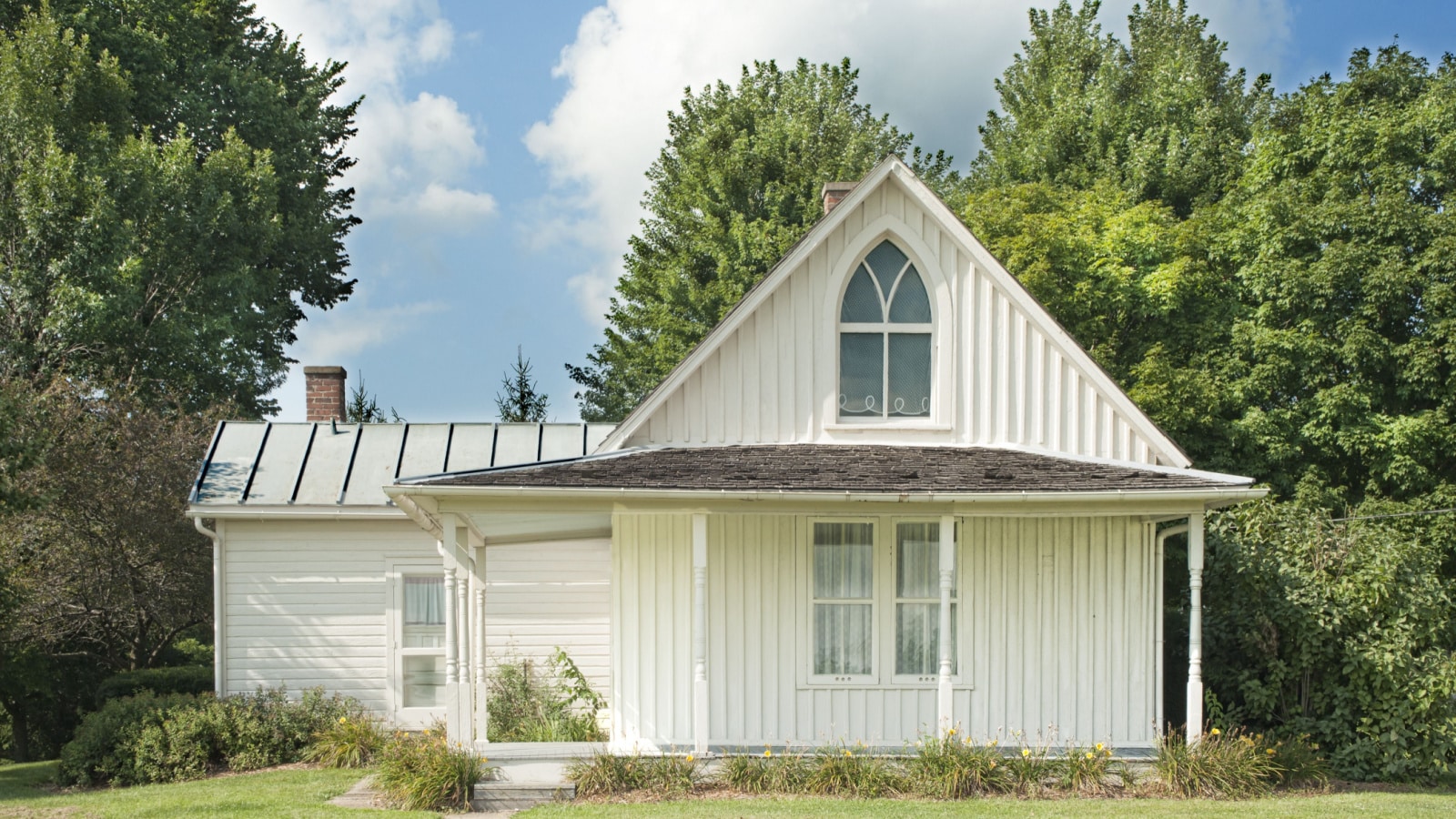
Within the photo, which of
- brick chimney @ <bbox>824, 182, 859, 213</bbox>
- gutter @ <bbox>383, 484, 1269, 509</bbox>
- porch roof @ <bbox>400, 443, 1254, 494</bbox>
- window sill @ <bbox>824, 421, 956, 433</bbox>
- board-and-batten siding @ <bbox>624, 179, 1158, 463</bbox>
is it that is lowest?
gutter @ <bbox>383, 484, 1269, 509</bbox>

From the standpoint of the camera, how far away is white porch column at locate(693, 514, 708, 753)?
11797 millimetres

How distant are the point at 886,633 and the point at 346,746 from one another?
21.7 feet

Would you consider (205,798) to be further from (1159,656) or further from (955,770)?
(1159,656)

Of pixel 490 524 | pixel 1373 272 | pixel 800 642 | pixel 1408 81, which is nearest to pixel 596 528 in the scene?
pixel 490 524

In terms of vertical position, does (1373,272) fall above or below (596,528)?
above

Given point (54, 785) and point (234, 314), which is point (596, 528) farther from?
point (234, 314)

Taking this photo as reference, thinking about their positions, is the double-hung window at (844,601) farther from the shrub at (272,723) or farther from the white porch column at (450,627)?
the shrub at (272,723)

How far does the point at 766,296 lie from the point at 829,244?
95 cm

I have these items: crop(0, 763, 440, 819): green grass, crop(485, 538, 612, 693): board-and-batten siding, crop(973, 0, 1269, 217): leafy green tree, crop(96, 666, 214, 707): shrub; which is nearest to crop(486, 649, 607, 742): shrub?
crop(485, 538, 612, 693): board-and-batten siding

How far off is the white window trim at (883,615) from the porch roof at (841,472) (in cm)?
67

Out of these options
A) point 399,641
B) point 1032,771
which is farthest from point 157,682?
point 1032,771

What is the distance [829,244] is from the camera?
13734 mm

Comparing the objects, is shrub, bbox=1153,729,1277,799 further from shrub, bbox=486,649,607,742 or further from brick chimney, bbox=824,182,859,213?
brick chimney, bbox=824,182,859,213

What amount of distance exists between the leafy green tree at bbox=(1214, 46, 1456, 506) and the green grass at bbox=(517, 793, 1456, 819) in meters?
13.4
